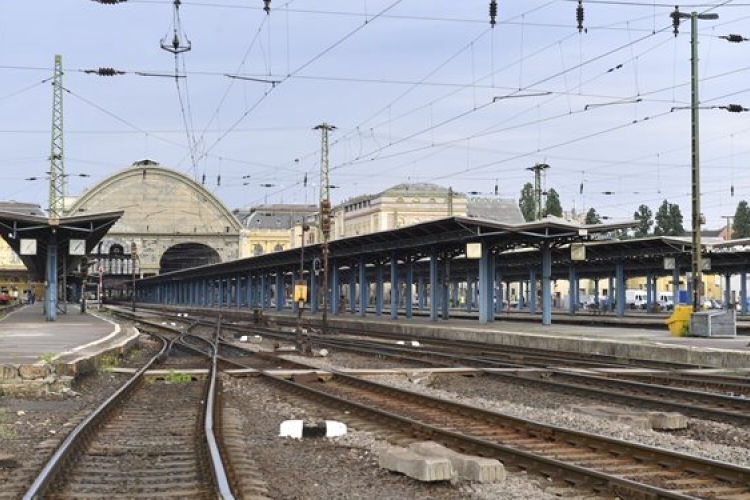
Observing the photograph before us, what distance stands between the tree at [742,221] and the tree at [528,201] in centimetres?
2690

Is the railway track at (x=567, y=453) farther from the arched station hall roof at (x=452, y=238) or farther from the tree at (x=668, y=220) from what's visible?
the tree at (x=668, y=220)

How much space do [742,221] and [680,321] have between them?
95.1 meters

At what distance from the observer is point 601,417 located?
12.6 m

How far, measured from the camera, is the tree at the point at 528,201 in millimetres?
120881

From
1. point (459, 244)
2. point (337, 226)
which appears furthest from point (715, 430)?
point (337, 226)

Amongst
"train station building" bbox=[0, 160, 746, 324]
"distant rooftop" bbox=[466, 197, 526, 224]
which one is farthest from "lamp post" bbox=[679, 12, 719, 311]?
"distant rooftop" bbox=[466, 197, 526, 224]

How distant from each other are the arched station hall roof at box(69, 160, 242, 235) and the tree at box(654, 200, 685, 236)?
65.7m

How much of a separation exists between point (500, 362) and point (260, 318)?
3283 cm

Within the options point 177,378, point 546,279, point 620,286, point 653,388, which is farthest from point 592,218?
point 653,388

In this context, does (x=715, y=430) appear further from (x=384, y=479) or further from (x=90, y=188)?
(x=90, y=188)

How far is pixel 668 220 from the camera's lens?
4719 inches

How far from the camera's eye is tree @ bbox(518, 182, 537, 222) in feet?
397

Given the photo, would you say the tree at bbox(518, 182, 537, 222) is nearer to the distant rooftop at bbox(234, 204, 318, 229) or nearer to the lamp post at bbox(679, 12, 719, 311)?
the distant rooftop at bbox(234, 204, 318, 229)

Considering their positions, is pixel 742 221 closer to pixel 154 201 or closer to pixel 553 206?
pixel 553 206
